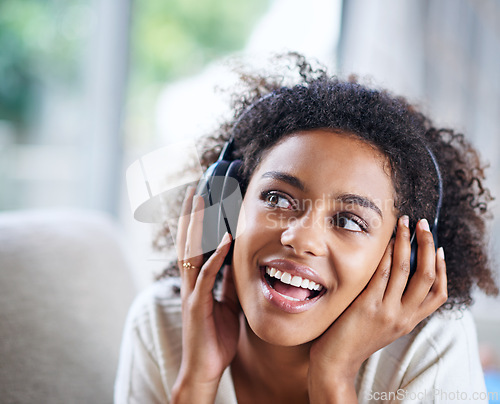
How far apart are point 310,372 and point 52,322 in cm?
60

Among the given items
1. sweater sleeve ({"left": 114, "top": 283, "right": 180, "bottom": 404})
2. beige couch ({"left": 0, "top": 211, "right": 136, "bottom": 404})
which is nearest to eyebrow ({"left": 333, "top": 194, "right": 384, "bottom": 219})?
sweater sleeve ({"left": 114, "top": 283, "right": 180, "bottom": 404})

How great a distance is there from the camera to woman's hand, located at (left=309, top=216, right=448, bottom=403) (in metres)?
0.89

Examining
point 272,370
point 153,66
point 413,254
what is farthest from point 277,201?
point 153,66

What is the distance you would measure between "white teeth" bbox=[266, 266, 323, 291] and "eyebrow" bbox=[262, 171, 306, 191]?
0.15m

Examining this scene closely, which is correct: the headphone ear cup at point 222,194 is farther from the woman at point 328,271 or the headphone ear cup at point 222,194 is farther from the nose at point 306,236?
the nose at point 306,236

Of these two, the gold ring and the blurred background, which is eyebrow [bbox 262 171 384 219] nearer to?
the gold ring

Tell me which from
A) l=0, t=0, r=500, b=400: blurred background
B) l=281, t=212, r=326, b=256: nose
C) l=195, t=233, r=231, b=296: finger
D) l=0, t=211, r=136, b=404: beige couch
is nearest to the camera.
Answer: l=281, t=212, r=326, b=256: nose

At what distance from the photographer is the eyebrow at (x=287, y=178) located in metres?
0.87

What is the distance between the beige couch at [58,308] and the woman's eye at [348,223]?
682mm

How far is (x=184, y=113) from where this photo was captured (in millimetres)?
2707

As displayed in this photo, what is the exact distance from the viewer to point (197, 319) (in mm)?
991

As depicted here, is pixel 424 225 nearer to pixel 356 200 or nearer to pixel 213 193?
pixel 356 200

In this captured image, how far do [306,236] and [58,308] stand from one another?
65 centimetres

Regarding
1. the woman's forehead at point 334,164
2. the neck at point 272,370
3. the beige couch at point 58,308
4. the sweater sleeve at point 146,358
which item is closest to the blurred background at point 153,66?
the beige couch at point 58,308
